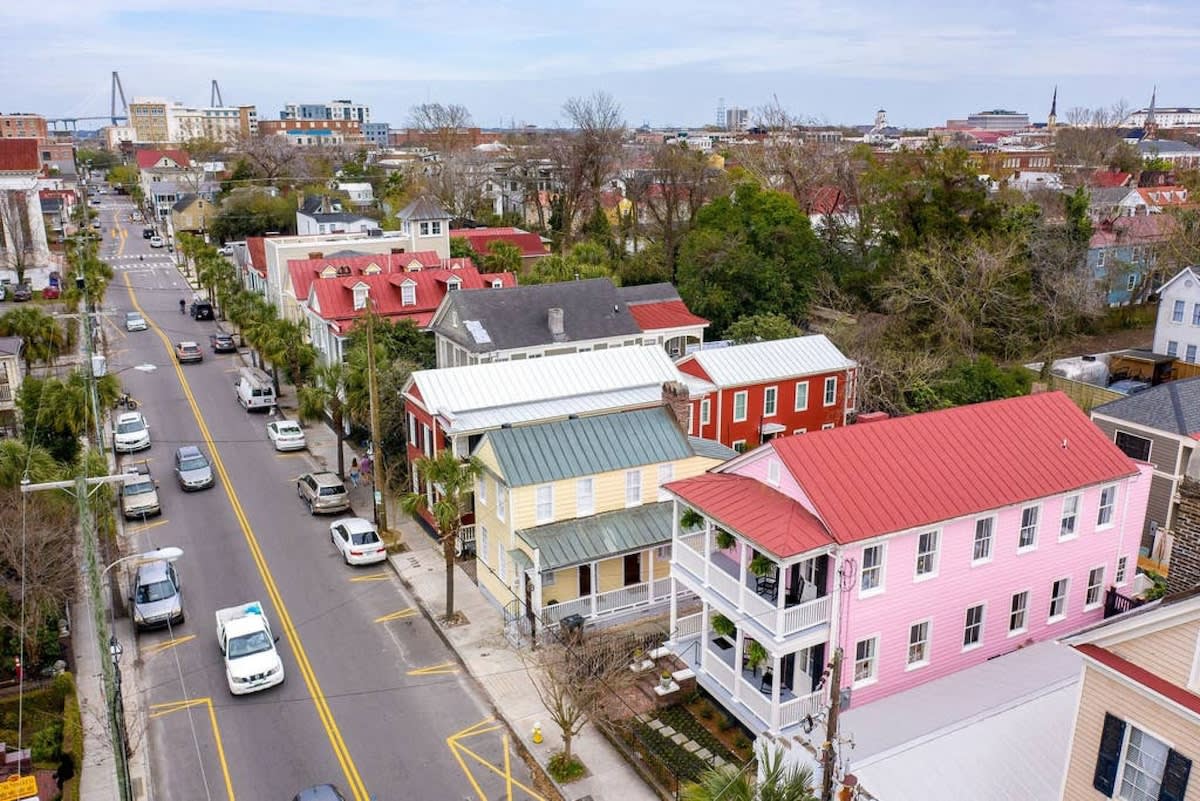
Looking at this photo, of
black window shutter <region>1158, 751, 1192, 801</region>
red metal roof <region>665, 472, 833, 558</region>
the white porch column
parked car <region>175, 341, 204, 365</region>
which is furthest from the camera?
parked car <region>175, 341, 204, 365</region>

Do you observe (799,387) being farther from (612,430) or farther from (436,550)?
(436,550)

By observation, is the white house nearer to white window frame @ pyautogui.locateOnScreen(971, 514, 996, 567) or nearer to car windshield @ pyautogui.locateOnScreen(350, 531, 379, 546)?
white window frame @ pyautogui.locateOnScreen(971, 514, 996, 567)

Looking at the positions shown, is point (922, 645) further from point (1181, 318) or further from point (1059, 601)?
point (1181, 318)

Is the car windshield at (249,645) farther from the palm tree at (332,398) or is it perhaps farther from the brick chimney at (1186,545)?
the brick chimney at (1186,545)

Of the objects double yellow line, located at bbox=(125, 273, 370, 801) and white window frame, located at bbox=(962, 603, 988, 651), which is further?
white window frame, located at bbox=(962, 603, 988, 651)

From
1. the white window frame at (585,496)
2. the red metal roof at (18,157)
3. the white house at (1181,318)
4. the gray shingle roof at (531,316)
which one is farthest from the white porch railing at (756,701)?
the red metal roof at (18,157)

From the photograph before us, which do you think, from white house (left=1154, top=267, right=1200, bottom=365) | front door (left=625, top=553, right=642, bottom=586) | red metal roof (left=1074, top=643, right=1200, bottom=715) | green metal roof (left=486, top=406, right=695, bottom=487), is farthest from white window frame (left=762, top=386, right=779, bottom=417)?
red metal roof (left=1074, top=643, right=1200, bottom=715)
